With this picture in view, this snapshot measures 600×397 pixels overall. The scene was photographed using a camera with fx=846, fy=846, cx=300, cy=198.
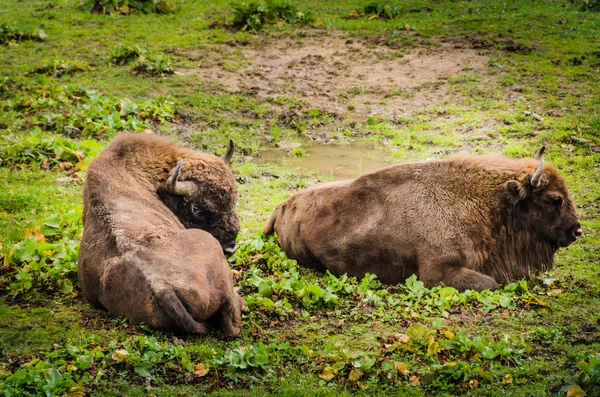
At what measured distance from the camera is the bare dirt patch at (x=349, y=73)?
15742 millimetres

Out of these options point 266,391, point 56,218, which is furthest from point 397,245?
point 56,218

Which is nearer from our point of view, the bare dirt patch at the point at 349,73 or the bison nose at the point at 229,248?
the bison nose at the point at 229,248

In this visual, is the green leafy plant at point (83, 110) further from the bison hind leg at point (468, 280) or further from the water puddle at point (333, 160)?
the bison hind leg at point (468, 280)

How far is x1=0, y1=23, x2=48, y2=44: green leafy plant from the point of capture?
763 inches

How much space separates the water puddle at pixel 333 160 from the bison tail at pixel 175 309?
561 cm

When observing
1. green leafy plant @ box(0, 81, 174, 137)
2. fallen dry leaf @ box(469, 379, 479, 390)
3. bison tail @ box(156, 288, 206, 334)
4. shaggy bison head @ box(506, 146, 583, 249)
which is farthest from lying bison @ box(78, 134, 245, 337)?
green leafy plant @ box(0, 81, 174, 137)

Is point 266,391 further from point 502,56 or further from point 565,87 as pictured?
point 502,56

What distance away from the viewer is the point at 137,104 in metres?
14.6

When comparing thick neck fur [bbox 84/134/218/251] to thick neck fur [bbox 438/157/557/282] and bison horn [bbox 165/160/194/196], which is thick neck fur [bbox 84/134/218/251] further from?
thick neck fur [bbox 438/157/557/282]

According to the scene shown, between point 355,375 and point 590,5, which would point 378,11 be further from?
point 355,375

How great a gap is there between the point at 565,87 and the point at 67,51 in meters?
10.4

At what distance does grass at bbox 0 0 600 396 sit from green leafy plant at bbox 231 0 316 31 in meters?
0.21

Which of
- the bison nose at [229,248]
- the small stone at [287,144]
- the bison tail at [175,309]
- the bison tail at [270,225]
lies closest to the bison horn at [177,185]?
the bison nose at [229,248]

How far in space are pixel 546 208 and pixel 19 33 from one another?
14.4 metres
